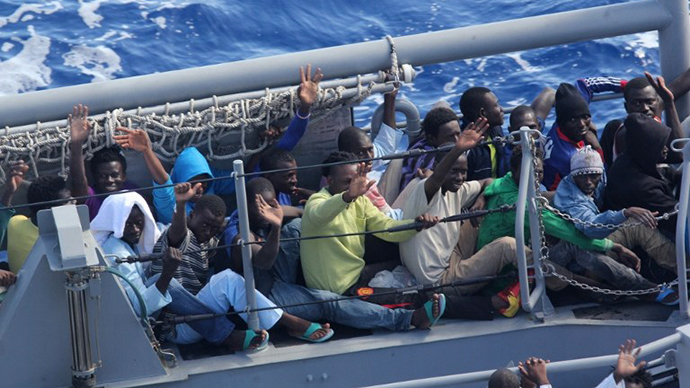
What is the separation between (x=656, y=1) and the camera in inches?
291

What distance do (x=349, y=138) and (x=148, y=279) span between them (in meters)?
1.40

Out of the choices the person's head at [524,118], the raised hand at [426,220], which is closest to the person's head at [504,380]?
the raised hand at [426,220]

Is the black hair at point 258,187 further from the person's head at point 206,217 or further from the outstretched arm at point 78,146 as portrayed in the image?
the outstretched arm at point 78,146

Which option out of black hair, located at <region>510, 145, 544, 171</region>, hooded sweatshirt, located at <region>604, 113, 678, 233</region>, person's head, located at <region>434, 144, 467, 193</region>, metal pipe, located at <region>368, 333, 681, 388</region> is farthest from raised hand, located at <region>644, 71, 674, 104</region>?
metal pipe, located at <region>368, 333, 681, 388</region>

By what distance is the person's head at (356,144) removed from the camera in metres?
6.76

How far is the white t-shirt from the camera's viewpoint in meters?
6.25

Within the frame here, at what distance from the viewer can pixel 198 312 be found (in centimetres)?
601

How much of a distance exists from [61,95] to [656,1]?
11.4 ft

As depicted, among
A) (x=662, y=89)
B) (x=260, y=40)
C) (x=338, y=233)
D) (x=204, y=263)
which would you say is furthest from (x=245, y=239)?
(x=260, y=40)

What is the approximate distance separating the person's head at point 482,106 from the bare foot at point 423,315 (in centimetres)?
140

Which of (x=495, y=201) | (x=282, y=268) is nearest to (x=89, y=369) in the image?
(x=282, y=268)

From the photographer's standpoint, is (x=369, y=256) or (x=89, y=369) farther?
(x=369, y=256)

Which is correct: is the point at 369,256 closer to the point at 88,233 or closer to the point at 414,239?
the point at 414,239

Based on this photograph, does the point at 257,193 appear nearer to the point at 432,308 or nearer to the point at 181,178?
the point at 181,178
